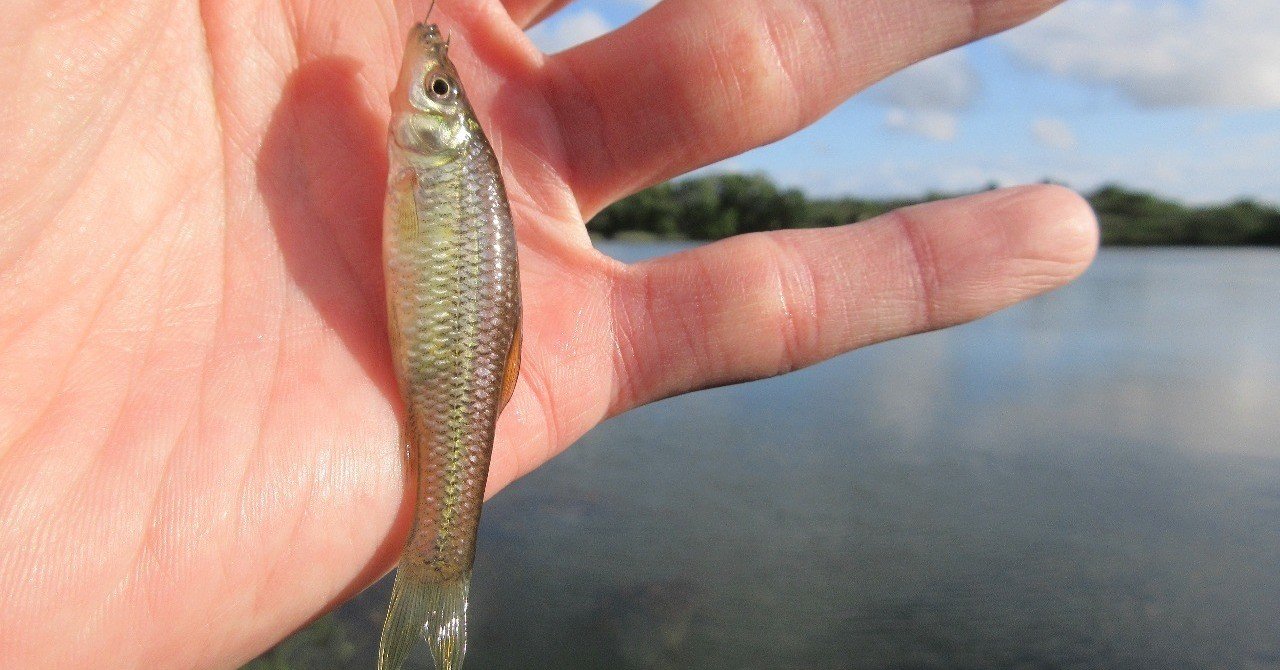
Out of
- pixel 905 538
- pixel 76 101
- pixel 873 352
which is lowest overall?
pixel 873 352

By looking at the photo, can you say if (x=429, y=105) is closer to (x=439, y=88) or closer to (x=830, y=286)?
(x=439, y=88)

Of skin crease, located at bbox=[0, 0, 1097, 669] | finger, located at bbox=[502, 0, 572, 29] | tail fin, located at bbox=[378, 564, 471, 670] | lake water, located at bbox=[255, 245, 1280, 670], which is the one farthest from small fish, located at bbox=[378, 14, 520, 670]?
lake water, located at bbox=[255, 245, 1280, 670]

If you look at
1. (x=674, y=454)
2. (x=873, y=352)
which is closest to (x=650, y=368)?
(x=674, y=454)

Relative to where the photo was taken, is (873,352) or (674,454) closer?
(674,454)

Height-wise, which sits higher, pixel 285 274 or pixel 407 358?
pixel 285 274

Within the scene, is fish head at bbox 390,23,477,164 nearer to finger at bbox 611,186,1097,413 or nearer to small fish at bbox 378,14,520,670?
small fish at bbox 378,14,520,670

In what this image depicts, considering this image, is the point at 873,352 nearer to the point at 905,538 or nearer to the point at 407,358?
the point at 905,538

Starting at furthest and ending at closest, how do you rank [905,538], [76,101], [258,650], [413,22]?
[905,538] → [413,22] → [258,650] → [76,101]
